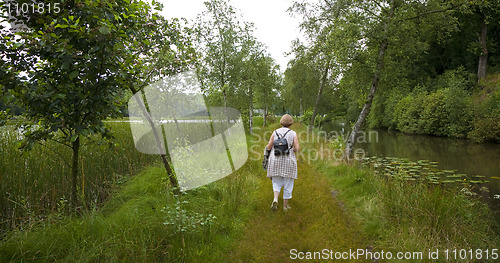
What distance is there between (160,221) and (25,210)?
80.0 inches

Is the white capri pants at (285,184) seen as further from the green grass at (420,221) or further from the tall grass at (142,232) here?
the green grass at (420,221)

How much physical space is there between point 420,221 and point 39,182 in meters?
6.46

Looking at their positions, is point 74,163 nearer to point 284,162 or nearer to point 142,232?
point 142,232

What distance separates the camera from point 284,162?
5512mm

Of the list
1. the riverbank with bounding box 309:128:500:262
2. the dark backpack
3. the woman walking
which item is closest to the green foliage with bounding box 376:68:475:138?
the riverbank with bounding box 309:128:500:262

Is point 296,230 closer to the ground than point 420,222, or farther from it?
closer to the ground

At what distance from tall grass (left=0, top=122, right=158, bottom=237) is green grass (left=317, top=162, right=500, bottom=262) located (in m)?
4.57

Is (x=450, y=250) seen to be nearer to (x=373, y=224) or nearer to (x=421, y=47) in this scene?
(x=373, y=224)

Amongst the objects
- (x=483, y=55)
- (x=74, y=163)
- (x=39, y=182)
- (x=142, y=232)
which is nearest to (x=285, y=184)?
(x=142, y=232)

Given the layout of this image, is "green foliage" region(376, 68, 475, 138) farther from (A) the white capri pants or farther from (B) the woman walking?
(A) the white capri pants

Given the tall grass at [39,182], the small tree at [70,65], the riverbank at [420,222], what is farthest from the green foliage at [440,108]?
the small tree at [70,65]

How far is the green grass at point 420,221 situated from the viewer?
3744 millimetres

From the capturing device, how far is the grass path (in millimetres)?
3916

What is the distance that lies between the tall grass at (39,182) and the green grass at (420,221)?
457cm
